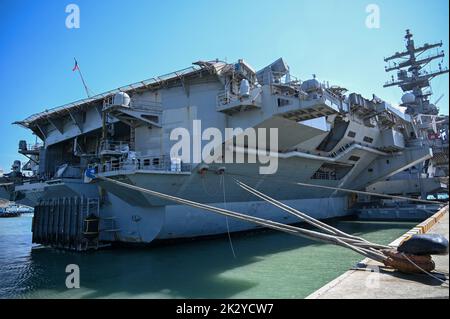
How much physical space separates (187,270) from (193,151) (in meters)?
4.94

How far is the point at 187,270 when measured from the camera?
370 inches

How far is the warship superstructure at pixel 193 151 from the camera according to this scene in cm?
1229

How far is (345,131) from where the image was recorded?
17156 millimetres

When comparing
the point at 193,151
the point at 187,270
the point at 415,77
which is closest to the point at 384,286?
the point at 187,270

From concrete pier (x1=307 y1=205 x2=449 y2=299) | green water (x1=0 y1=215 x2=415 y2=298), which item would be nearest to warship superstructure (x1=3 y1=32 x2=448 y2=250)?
green water (x1=0 y1=215 x2=415 y2=298)

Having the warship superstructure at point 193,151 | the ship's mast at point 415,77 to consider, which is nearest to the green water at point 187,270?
the warship superstructure at point 193,151

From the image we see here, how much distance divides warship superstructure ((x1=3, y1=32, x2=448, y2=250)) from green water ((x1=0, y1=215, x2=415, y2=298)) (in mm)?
1481

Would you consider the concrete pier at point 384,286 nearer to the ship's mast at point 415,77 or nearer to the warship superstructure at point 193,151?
the warship superstructure at point 193,151

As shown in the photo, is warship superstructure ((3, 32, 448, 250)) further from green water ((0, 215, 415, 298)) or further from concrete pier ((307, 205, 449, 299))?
concrete pier ((307, 205, 449, 299))

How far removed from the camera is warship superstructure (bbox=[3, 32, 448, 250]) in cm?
1229

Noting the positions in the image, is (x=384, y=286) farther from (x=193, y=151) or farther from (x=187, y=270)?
(x=193, y=151)

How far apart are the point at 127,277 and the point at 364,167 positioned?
761 inches

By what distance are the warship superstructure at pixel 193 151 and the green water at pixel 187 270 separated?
1.48 m
